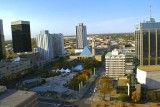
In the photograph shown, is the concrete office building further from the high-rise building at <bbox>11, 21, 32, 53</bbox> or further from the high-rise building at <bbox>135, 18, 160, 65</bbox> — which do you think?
the high-rise building at <bbox>135, 18, 160, 65</bbox>

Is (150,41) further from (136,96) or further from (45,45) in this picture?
(45,45)

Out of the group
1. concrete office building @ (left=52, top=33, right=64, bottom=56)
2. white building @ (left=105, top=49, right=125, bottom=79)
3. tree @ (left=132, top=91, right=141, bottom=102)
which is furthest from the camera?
concrete office building @ (left=52, top=33, right=64, bottom=56)

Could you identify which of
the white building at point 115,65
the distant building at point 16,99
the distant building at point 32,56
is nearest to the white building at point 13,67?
the distant building at point 32,56

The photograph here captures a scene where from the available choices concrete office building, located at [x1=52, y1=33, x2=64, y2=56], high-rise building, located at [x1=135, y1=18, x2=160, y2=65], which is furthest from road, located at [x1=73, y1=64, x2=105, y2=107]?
concrete office building, located at [x1=52, y1=33, x2=64, y2=56]

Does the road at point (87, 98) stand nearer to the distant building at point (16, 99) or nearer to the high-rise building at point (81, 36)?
the distant building at point (16, 99)

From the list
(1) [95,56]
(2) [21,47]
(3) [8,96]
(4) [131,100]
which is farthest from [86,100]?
(2) [21,47]

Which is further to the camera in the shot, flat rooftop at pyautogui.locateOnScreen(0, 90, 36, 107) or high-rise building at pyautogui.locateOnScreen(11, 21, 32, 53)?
high-rise building at pyautogui.locateOnScreen(11, 21, 32, 53)

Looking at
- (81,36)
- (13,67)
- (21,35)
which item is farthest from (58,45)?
(13,67)
